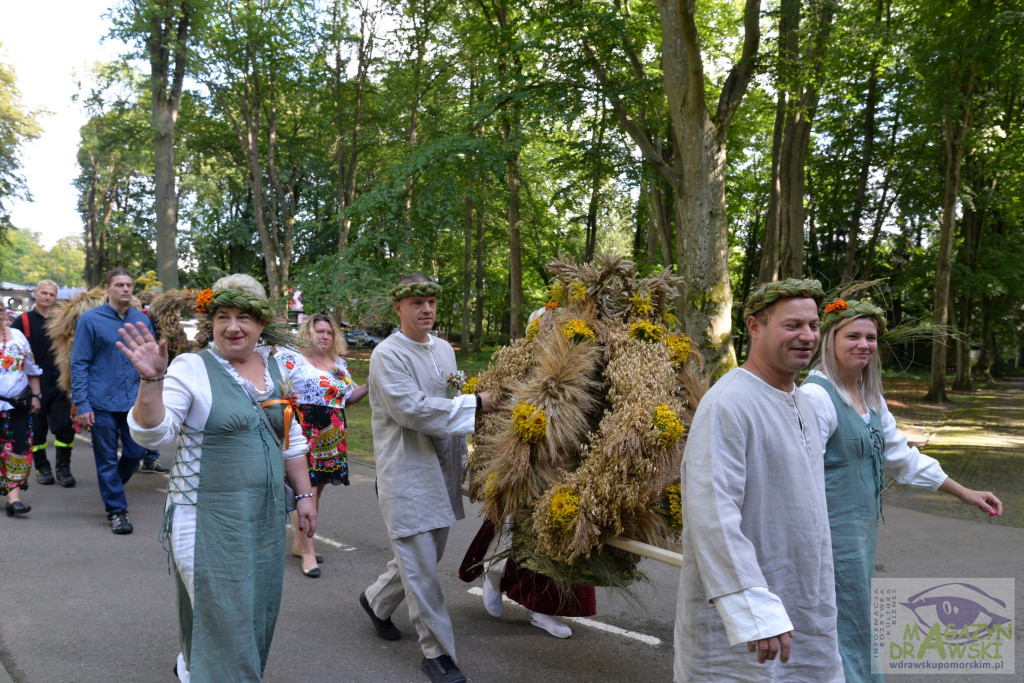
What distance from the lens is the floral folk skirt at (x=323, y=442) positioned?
607 cm

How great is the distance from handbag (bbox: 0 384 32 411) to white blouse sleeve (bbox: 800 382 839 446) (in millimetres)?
7283

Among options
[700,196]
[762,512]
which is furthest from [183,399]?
[700,196]

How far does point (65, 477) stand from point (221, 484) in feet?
21.8

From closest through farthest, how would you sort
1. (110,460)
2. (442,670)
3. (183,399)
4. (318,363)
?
(183,399) → (442,670) → (318,363) → (110,460)

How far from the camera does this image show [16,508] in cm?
706

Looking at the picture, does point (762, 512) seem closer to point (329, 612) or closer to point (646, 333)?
point (646, 333)

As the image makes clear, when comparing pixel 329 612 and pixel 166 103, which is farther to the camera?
pixel 166 103

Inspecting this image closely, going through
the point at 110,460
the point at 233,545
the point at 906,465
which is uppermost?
the point at 906,465

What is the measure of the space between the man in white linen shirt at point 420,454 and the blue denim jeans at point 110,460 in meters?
3.54

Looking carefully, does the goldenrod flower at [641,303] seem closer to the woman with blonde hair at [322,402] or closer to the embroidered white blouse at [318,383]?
the woman with blonde hair at [322,402]

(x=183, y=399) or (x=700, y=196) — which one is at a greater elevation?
(x=700, y=196)

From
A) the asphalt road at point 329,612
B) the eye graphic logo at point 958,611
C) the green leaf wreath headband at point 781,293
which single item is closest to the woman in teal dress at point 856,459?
the green leaf wreath headband at point 781,293

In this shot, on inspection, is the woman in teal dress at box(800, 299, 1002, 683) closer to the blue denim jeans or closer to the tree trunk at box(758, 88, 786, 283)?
the blue denim jeans

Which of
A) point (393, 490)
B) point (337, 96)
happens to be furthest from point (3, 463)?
point (337, 96)
